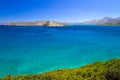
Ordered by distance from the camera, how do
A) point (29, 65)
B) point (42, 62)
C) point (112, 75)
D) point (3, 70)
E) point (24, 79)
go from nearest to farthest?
point (24, 79), point (112, 75), point (3, 70), point (29, 65), point (42, 62)

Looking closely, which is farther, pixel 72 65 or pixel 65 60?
pixel 65 60

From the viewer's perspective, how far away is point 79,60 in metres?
45.2

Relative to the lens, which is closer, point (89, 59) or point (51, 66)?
point (51, 66)

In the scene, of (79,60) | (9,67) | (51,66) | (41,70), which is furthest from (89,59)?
(9,67)

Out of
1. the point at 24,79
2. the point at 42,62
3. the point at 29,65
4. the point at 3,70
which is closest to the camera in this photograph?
the point at 24,79

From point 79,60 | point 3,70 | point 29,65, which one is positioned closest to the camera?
point 3,70

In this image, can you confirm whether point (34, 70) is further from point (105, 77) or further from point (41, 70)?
point (105, 77)

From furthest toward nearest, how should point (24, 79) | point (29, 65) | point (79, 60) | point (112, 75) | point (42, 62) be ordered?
point (79, 60) < point (42, 62) < point (29, 65) < point (112, 75) < point (24, 79)

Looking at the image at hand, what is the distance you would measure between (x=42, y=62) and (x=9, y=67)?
741cm

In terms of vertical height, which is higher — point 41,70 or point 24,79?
point 24,79

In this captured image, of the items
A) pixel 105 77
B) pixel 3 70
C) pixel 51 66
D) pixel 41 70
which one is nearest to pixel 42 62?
pixel 51 66

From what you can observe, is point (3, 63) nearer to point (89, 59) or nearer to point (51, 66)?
point (51, 66)

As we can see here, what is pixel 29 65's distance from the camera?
39562 millimetres

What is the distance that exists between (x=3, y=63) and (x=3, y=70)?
16.6ft
